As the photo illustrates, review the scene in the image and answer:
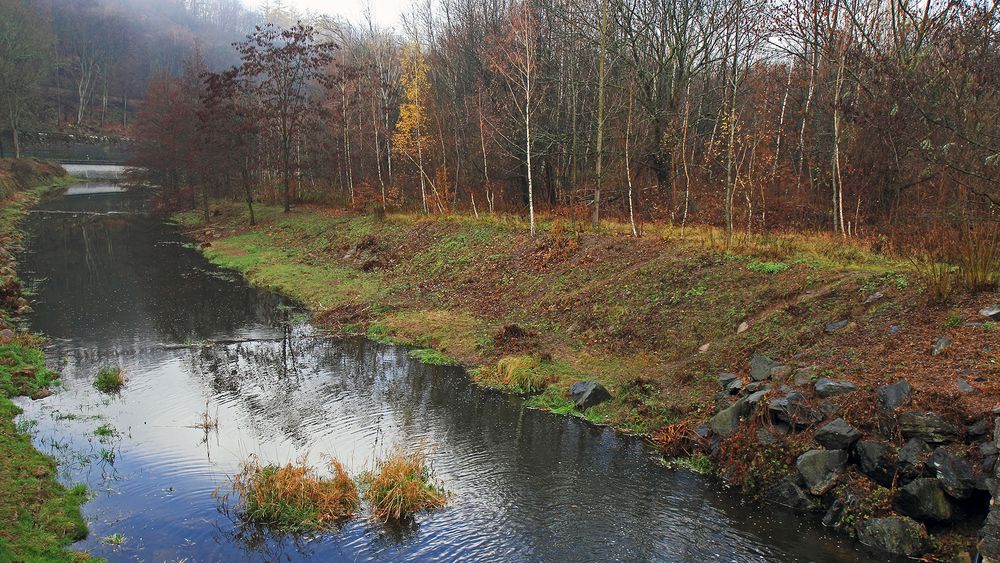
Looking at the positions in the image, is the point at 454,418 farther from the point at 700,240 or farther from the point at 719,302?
the point at 700,240

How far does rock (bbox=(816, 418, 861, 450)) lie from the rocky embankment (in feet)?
0.04

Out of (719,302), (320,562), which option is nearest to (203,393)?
(320,562)

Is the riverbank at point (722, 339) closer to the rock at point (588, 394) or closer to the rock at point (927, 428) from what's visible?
the rock at point (927, 428)

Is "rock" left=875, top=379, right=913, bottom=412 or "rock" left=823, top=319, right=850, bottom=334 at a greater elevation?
"rock" left=823, top=319, right=850, bottom=334

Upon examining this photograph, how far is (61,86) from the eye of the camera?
11181 centimetres

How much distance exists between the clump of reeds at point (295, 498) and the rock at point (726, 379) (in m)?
7.27

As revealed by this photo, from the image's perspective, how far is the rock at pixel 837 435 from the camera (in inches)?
370

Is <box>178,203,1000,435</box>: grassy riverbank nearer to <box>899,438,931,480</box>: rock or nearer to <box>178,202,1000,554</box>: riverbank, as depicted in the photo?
<box>178,202,1000,554</box>: riverbank

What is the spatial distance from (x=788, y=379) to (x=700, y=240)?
8.22 meters

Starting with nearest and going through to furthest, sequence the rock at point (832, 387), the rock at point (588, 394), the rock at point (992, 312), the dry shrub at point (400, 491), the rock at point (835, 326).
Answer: the dry shrub at point (400, 491)
the rock at point (832, 387)
the rock at point (992, 312)
the rock at point (835, 326)
the rock at point (588, 394)

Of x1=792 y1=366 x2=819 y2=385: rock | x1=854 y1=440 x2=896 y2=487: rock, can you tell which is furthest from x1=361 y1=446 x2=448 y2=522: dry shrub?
x1=792 y1=366 x2=819 y2=385: rock

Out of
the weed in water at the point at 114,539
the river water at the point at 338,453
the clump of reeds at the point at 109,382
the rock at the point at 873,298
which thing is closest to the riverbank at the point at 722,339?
the rock at the point at 873,298

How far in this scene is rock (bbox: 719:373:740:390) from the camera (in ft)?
40.9

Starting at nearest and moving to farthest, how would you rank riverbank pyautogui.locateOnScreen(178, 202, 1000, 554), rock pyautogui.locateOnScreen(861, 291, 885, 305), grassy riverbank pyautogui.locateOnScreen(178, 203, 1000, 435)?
1. riverbank pyautogui.locateOnScreen(178, 202, 1000, 554)
2. grassy riverbank pyautogui.locateOnScreen(178, 203, 1000, 435)
3. rock pyautogui.locateOnScreen(861, 291, 885, 305)
